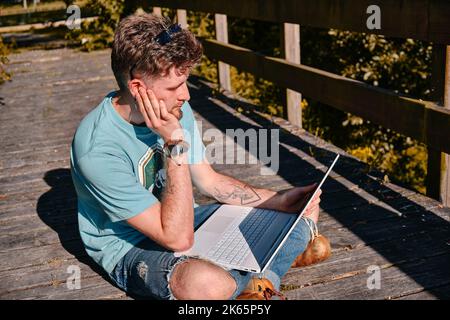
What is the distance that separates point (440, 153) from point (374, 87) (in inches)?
27.7

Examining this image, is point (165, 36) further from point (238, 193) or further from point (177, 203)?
point (238, 193)

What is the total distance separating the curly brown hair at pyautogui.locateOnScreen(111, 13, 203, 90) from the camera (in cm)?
247

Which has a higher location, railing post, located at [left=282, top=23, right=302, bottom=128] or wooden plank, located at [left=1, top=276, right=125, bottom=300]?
railing post, located at [left=282, top=23, right=302, bottom=128]

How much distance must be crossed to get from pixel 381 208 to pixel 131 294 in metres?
1.61

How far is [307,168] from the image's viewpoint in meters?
4.50

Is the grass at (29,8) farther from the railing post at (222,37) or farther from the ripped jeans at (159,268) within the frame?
the ripped jeans at (159,268)

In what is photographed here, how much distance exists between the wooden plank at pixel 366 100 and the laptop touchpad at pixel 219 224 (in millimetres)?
1292

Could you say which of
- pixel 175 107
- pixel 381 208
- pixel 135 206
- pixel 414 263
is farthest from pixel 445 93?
pixel 135 206

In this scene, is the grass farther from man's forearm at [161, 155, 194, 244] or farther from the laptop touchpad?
man's forearm at [161, 155, 194, 244]

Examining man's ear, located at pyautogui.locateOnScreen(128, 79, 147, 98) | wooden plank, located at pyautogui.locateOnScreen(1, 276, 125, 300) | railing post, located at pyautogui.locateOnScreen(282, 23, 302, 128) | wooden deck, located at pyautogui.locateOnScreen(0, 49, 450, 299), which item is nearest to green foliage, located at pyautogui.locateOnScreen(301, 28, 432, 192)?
railing post, located at pyautogui.locateOnScreen(282, 23, 302, 128)

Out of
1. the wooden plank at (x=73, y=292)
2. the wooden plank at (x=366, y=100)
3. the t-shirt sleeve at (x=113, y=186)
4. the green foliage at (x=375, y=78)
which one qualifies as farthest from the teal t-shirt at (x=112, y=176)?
the green foliage at (x=375, y=78)

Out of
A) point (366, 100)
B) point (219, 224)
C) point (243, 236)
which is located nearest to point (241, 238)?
point (243, 236)

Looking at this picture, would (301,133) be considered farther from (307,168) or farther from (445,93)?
(445,93)

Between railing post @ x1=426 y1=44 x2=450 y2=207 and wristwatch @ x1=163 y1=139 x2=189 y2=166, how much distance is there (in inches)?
64.4
